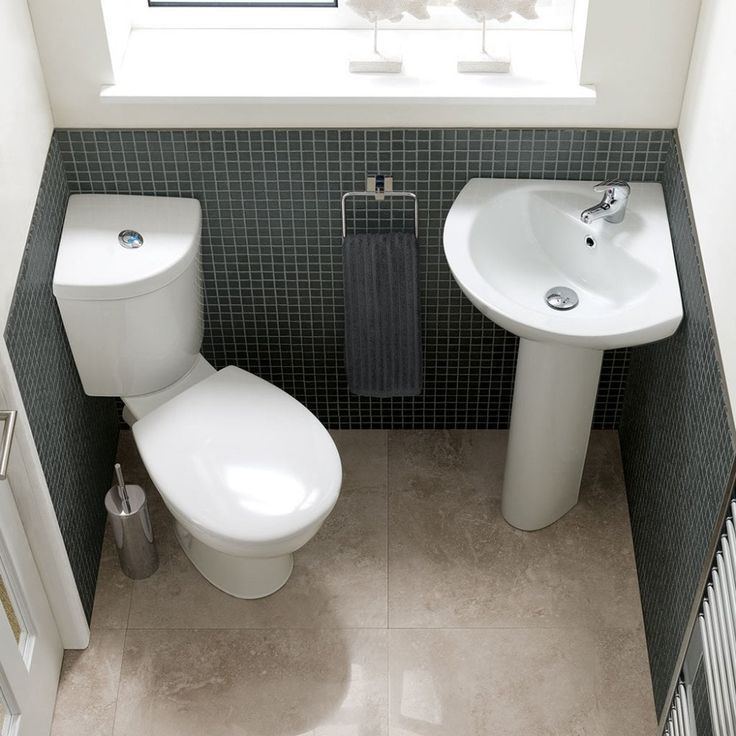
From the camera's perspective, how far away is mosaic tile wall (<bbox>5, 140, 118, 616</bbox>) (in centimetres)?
217

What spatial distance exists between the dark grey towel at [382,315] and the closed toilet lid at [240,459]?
0.94ft

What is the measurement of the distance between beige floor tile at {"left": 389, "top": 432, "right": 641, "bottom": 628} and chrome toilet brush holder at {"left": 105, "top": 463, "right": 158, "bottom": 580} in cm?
60

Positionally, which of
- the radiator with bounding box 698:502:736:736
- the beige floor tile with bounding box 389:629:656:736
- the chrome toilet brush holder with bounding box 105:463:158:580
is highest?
the radiator with bounding box 698:502:736:736

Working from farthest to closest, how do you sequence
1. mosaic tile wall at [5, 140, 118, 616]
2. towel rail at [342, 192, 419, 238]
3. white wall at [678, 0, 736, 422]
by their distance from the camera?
towel rail at [342, 192, 419, 238]
mosaic tile wall at [5, 140, 118, 616]
white wall at [678, 0, 736, 422]

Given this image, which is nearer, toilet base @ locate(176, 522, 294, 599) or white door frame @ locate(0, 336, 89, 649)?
white door frame @ locate(0, 336, 89, 649)

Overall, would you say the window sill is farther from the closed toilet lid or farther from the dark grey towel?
the closed toilet lid

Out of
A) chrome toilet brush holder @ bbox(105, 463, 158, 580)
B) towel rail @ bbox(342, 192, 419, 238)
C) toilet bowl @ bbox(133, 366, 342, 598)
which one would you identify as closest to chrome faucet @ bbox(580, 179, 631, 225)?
towel rail @ bbox(342, 192, 419, 238)

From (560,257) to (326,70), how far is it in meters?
0.67

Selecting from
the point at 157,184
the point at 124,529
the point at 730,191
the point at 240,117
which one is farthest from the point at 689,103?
the point at 124,529

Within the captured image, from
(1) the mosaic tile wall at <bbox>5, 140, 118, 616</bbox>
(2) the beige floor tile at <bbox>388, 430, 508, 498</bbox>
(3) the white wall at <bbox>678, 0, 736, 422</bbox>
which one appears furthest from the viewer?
(2) the beige floor tile at <bbox>388, 430, 508, 498</bbox>

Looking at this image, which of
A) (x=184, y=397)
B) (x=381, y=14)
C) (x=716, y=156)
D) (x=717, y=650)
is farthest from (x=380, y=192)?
(x=717, y=650)

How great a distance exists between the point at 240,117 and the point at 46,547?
39.6 inches

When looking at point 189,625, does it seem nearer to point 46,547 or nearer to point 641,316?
point 46,547

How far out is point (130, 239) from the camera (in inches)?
95.0
